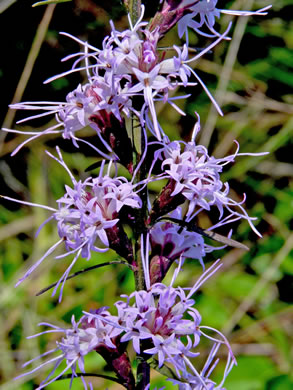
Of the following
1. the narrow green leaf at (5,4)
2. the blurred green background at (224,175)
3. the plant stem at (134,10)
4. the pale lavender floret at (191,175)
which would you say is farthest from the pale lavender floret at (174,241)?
the narrow green leaf at (5,4)

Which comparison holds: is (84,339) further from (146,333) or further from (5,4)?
(5,4)

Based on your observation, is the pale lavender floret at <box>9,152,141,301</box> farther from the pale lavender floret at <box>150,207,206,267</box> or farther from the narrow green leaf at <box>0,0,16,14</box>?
the narrow green leaf at <box>0,0,16,14</box>

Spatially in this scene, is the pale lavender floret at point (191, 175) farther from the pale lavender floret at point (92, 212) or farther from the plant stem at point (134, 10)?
the plant stem at point (134, 10)

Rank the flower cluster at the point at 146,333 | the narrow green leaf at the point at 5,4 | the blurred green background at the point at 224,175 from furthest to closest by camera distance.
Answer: the blurred green background at the point at 224,175
the narrow green leaf at the point at 5,4
the flower cluster at the point at 146,333

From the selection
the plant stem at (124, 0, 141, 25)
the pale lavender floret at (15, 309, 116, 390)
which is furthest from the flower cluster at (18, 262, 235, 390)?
the plant stem at (124, 0, 141, 25)

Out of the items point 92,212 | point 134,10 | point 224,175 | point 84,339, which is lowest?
point 224,175

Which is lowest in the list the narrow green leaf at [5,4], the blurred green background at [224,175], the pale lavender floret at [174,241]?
the blurred green background at [224,175]

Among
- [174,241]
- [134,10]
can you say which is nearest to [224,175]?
[174,241]

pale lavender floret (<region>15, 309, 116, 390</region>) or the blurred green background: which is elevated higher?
pale lavender floret (<region>15, 309, 116, 390</region>)
